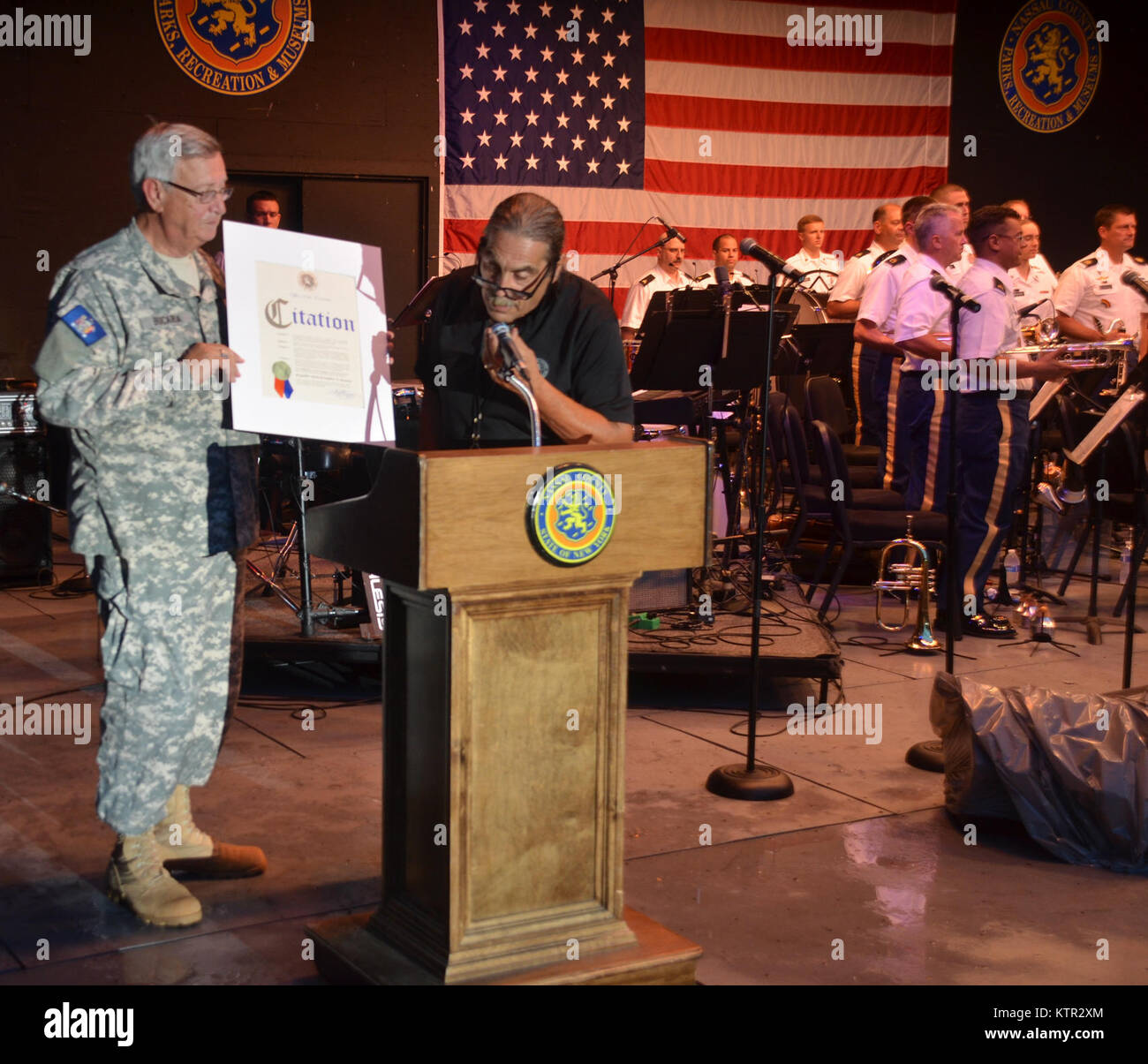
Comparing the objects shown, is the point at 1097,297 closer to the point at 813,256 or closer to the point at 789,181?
the point at 813,256

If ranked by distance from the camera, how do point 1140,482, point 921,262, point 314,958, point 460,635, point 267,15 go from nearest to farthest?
point 460,635 < point 314,958 < point 1140,482 < point 921,262 < point 267,15

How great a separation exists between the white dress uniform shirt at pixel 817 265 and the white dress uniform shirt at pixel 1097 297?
7.16ft

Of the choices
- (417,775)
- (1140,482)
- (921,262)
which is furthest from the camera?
(921,262)

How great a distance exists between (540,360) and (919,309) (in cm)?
372

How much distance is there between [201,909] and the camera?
122 inches

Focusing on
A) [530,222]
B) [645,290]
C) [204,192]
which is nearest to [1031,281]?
[645,290]

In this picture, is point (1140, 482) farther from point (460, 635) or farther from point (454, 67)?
point (454, 67)

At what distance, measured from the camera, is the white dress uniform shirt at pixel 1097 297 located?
852cm

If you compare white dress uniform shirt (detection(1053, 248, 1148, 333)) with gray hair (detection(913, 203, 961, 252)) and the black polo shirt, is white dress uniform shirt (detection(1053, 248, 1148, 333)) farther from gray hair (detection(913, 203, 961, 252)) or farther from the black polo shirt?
the black polo shirt

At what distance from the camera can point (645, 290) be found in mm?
10367

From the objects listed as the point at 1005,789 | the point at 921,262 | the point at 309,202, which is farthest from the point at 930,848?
the point at 309,202

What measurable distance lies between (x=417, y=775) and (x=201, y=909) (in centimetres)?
86

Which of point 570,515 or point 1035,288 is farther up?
point 1035,288

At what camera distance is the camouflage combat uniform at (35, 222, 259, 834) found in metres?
2.82
